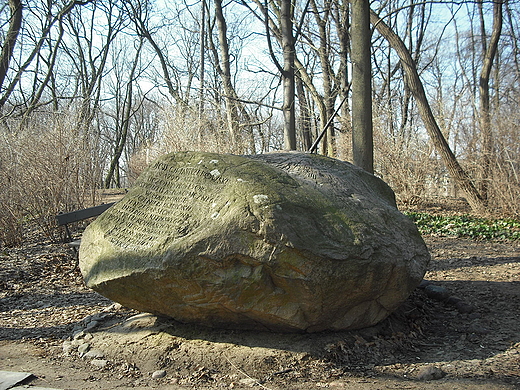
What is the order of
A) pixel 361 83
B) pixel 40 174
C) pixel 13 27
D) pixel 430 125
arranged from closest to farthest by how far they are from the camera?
1. pixel 361 83
2. pixel 40 174
3. pixel 13 27
4. pixel 430 125

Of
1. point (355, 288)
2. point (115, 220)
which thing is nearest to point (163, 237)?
point (115, 220)

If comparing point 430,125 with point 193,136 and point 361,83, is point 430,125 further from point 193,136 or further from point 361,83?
point 193,136

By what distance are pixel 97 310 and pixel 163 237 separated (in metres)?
1.94

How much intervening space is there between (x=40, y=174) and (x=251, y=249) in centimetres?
598

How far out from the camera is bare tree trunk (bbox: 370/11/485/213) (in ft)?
33.0

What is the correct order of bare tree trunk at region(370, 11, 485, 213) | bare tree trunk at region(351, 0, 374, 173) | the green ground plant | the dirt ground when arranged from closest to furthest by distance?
the dirt ground < bare tree trunk at region(351, 0, 374, 173) < the green ground plant < bare tree trunk at region(370, 11, 485, 213)

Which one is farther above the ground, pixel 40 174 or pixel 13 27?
pixel 13 27

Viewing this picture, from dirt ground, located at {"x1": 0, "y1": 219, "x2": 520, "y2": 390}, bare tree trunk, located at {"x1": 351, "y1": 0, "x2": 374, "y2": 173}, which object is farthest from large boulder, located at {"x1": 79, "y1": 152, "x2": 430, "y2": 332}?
bare tree trunk, located at {"x1": 351, "y1": 0, "x2": 374, "y2": 173}

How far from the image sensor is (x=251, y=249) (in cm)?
311

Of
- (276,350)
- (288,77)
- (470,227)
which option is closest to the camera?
(276,350)

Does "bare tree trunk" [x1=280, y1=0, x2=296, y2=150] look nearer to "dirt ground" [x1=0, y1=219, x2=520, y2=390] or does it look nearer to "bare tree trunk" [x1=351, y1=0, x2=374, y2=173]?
"bare tree trunk" [x1=351, y1=0, x2=374, y2=173]

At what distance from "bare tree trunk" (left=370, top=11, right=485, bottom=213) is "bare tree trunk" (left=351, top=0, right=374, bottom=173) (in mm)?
3382

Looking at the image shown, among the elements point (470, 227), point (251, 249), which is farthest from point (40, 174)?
point (470, 227)

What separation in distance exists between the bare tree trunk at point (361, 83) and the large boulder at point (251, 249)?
10.3 feet
